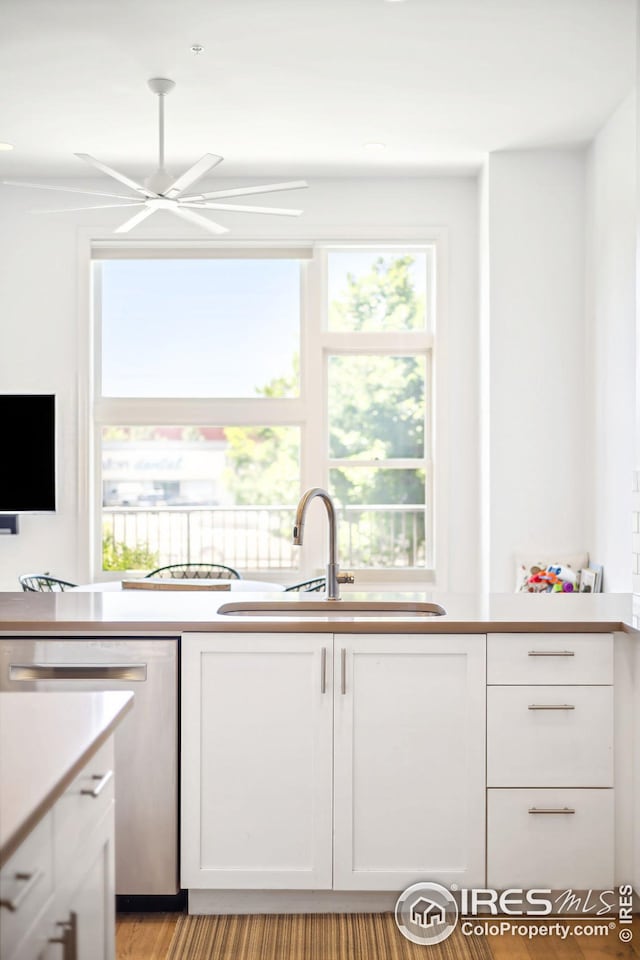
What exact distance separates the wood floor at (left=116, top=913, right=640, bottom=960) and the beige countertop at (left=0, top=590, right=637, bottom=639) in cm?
80

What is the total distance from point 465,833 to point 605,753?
1.44ft

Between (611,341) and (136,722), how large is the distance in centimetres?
298

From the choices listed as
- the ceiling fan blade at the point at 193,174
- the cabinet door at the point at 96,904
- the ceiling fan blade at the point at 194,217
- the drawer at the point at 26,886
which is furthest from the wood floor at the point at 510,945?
the ceiling fan blade at the point at 194,217

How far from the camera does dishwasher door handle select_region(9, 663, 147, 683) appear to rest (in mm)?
2342

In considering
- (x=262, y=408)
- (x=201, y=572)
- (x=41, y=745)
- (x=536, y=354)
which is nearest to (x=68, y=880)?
(x=41, y=745)

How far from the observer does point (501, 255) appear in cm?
469

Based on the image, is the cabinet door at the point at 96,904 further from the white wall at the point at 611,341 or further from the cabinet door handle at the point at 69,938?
the white wall at the point at 611,341

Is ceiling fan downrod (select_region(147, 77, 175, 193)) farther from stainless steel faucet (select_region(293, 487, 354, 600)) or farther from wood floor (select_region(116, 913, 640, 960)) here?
wood floor (select_region(116, 913, 640, 960))

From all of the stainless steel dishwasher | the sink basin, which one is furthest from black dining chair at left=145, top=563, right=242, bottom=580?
the stainless steel dishwasher

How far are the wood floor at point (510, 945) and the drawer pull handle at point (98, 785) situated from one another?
986mm

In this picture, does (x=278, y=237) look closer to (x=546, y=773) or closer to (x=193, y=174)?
(x=193, y=174)

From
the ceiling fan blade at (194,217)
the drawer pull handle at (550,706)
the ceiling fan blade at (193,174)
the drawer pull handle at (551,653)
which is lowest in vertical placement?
the drawer pull handle at (550,706)

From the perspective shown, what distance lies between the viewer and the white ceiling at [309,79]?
10.5 ft

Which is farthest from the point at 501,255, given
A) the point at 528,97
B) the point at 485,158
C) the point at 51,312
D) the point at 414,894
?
the point at 414,894
